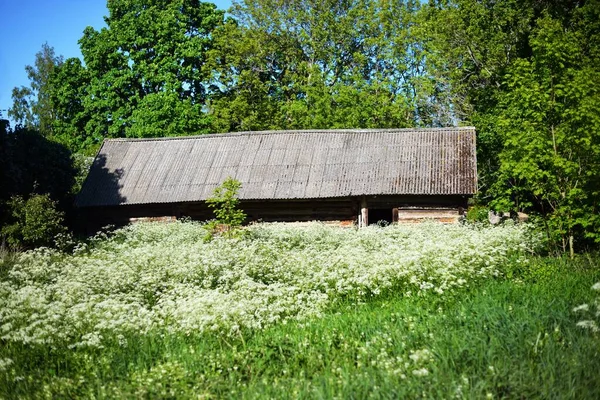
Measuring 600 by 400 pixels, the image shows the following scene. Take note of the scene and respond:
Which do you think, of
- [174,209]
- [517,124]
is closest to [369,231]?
[517,124]

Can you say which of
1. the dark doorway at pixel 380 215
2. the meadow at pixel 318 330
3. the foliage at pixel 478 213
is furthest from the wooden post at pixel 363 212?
the meadow at pixel 318 330

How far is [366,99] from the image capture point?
32594 mm

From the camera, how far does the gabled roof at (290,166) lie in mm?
22391

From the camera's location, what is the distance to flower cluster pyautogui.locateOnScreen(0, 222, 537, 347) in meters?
8.13

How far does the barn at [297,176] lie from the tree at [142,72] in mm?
6433

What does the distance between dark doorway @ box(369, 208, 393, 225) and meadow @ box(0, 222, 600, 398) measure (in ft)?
41.4

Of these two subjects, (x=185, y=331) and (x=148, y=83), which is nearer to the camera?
(x=185, y=331)

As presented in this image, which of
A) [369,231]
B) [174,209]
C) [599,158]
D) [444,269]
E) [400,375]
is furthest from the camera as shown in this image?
[174,209]

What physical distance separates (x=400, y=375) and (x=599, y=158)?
9.17 metres

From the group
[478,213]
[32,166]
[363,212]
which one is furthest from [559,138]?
[32,166]

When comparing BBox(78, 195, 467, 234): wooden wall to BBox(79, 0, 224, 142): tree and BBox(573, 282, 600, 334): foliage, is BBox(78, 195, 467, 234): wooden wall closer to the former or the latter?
BBox(79, 0, 224, 142): tree

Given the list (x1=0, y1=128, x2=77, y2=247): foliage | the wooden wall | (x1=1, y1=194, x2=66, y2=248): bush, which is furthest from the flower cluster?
the wooden wall

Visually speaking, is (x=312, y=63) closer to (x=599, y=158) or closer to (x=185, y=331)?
(x=599, y=158)

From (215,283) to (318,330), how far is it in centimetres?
424
